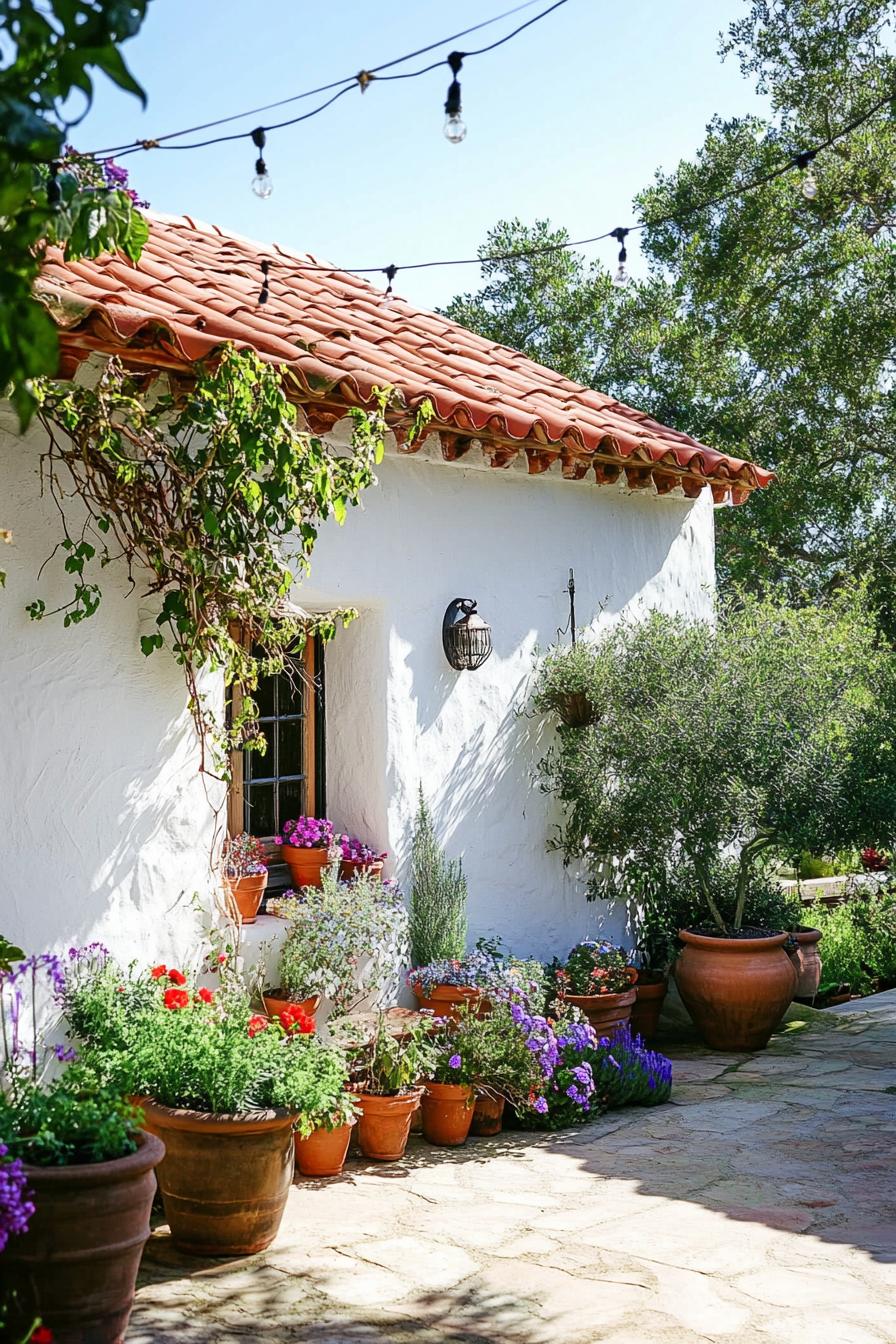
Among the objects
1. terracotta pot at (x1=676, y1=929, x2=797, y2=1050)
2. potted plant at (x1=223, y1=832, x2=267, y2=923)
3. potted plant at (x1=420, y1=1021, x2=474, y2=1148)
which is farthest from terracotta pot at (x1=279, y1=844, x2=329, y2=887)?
terracotta pot at (x1=676, y1=929, x2=797, y2=1050)

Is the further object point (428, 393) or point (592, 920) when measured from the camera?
point (592, 920)

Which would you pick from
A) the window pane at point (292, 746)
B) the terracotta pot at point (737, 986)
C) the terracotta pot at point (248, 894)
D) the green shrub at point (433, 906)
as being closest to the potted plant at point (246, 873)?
the terracotta pot at point (248, 894)

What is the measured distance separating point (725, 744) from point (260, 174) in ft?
12.8

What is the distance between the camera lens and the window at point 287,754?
6.70 m

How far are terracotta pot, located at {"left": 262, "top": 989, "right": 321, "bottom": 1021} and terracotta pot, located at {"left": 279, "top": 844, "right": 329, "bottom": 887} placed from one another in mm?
734

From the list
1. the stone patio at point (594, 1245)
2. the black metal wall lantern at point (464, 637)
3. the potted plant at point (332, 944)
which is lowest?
the stone patio at point (594, 1245)

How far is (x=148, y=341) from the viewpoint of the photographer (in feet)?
16.3

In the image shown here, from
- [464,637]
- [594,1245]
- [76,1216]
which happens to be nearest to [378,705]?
[464,637]

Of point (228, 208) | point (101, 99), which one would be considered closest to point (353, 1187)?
point (101, 99)

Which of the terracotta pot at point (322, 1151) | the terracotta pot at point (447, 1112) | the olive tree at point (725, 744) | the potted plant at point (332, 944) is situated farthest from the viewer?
the olive tree at point (725, 744)

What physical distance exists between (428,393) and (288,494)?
1.44 metres

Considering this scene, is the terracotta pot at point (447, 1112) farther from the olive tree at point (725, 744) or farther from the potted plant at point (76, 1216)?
the potted plant at point (76, 1216)

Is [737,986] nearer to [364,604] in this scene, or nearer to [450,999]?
[450,999]

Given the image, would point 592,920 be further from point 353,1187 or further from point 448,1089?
point 353,1187
